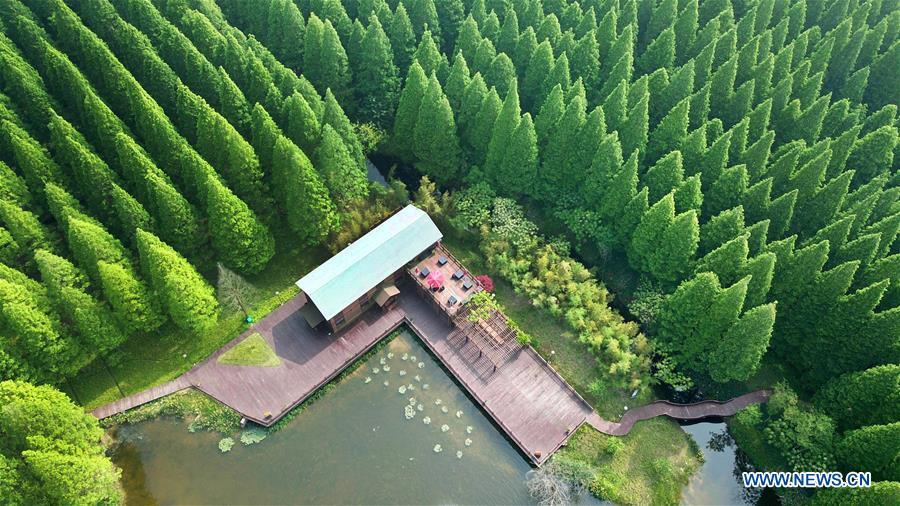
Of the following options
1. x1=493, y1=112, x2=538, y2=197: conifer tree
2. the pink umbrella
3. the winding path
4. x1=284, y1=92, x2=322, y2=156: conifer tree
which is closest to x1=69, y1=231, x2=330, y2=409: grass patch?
x1=284, y1=92, x2=322, y2=156: conifer tree

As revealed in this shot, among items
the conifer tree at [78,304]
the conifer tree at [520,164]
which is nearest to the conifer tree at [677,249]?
the conifer tree at [520,164]

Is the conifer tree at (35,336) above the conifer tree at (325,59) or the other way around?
the other way around

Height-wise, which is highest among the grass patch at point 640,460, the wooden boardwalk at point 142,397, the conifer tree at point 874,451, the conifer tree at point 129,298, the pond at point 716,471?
the conifer tree at point 129,298

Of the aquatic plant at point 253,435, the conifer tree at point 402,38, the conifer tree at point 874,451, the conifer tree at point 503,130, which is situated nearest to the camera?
the conifer tree at point 874,451

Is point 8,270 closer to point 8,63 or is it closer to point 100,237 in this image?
point 100,237

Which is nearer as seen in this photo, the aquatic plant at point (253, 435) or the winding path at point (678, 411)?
the aquatic plant at point (253, 435)

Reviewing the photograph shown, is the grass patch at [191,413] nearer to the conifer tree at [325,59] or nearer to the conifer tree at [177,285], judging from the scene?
the conifer tree at [177,285]

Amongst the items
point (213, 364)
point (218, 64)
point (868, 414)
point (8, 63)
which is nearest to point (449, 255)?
point (213, 364)
